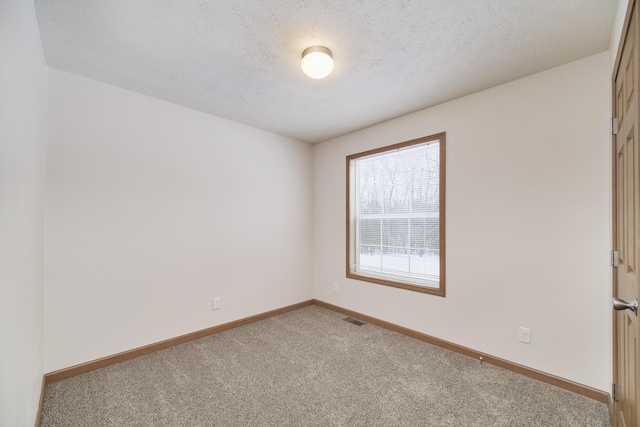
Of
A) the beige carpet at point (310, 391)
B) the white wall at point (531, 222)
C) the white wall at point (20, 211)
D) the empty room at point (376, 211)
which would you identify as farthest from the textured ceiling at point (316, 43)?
the beige carpet at point (310, 391)

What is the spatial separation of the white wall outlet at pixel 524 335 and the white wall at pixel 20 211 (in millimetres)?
3064

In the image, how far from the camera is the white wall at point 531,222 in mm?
2014

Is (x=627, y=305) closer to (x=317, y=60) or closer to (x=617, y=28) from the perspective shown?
(x=617, y=28)

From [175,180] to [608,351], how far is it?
3792 mm

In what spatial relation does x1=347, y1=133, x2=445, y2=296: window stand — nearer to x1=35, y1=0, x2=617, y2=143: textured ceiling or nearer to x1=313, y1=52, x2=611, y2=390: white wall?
x1=313, y1=52, x2=611, y2=390: white wall

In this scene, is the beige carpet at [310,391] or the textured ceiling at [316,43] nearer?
the textured ceiling at [316,43]

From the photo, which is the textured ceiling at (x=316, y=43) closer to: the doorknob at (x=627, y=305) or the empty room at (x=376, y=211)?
the empty room at (x=376, y=211)

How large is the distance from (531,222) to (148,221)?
11.0ft

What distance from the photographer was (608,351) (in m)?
1.94

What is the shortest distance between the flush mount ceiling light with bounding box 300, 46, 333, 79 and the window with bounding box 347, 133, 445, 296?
1485mm

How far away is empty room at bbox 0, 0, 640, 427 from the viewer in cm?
161

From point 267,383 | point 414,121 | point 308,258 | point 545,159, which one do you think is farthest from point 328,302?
point 545,159

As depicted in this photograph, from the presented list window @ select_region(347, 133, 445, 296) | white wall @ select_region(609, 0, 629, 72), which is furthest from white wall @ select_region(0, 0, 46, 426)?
window @ select_region(347, 133, 445, 296)

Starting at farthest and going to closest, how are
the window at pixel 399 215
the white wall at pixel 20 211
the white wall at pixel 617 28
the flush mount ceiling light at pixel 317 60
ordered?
1. the window at pixel 399 215
2. the flush mount ceiling light at pixel 317 60
3. the white wall at pixel 617 28
4. the white wall at pixel 20 211
